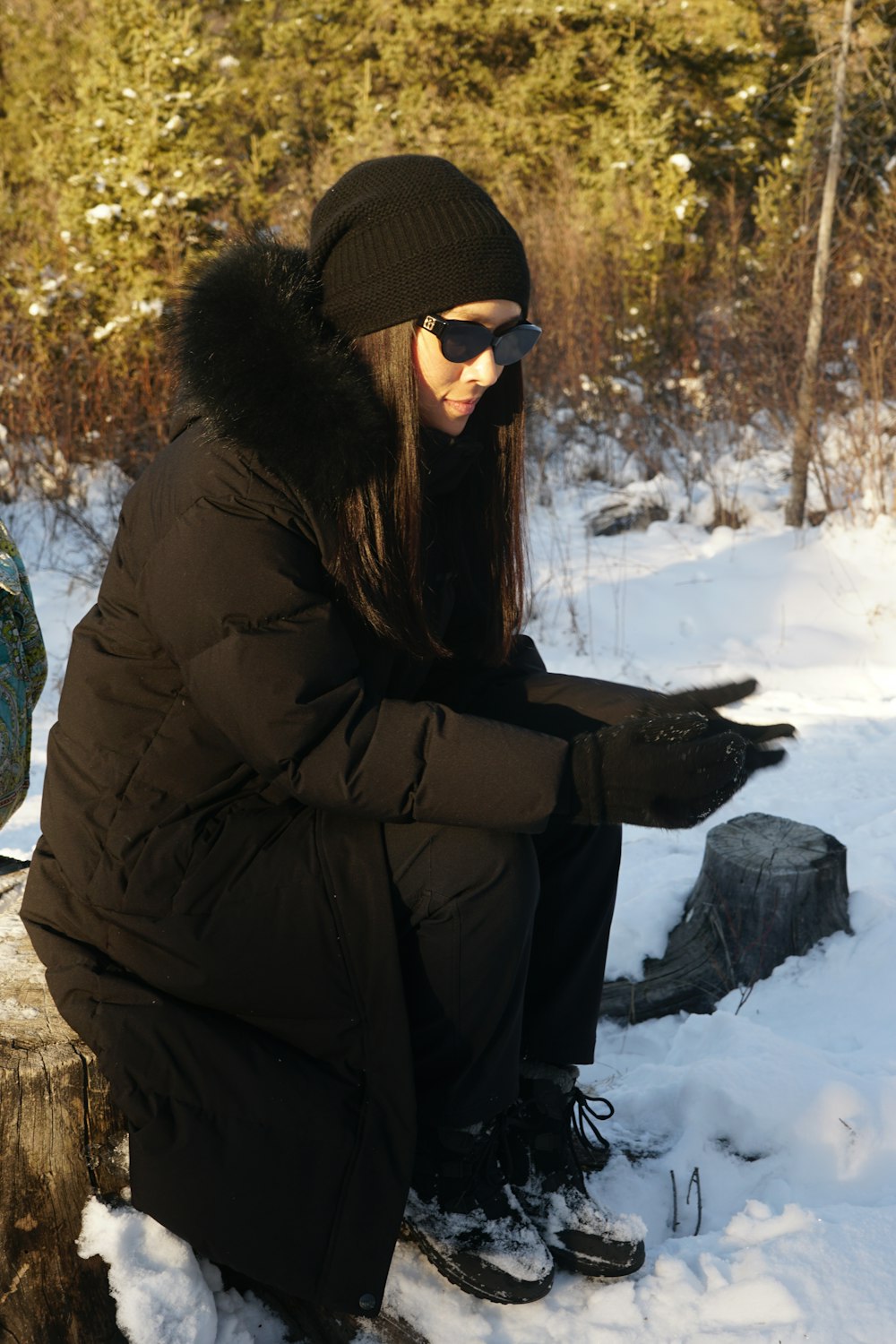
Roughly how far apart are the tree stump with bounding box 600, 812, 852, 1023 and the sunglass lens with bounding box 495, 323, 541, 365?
64.6 inches

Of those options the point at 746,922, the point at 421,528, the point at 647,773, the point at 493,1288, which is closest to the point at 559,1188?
the point at 493,1288

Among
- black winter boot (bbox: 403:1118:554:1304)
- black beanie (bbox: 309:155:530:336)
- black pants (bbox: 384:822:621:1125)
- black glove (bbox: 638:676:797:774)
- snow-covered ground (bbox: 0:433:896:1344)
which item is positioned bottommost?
snow-covered ground (bbox: 0:433:896:1344)

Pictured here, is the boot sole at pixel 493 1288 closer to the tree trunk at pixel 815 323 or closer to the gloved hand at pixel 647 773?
the gloved hand at pixel 647 773

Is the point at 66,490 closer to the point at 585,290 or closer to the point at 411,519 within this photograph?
the point at 585,290

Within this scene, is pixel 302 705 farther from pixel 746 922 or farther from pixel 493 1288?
pixel 746 922

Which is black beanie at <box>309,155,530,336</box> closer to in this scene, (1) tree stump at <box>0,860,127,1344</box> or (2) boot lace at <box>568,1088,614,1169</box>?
(1) tree stump at <box>0,860,127,1344</box>

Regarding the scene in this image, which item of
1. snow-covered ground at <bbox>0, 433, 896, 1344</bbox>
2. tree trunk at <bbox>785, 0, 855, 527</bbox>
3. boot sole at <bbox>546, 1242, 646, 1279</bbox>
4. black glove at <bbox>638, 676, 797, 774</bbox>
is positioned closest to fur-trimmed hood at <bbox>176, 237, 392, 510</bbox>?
black glove at <bbox>638, 676, 797, 774</bbox>

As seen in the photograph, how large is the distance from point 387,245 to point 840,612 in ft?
16.8

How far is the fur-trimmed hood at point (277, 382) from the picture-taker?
170cm

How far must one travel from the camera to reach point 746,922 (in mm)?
3062

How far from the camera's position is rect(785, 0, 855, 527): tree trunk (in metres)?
8.00

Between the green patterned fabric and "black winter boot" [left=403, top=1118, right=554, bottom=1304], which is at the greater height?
the green patterned fabric

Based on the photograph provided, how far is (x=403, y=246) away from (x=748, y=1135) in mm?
1769

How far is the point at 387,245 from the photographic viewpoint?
1.83 metres
